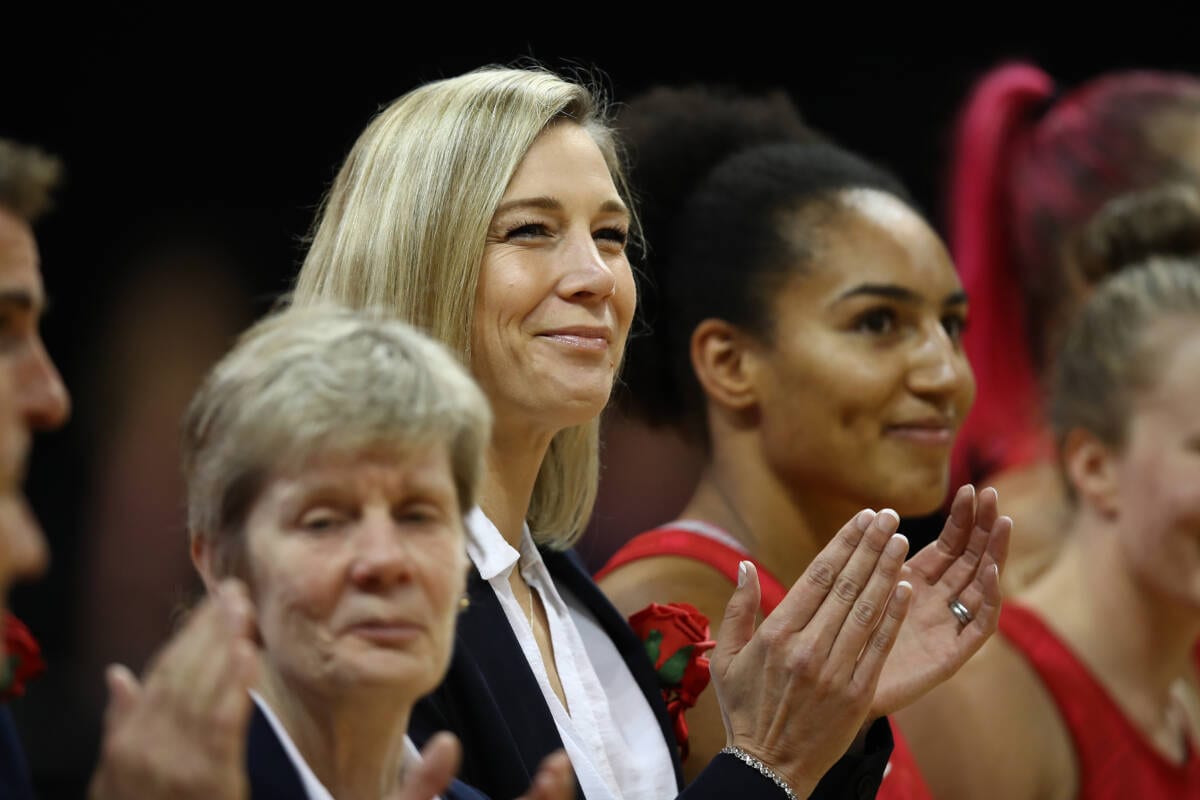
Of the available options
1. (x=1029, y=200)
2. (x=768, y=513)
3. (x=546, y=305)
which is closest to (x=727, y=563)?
(x=768, y=513)

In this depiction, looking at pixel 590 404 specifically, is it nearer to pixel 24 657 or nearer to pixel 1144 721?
pixel 24 657

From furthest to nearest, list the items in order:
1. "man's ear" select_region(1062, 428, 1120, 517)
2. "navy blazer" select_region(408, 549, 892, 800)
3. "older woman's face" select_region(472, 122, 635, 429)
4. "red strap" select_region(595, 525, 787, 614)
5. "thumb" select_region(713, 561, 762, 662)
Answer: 1. "man's ear" select_region(1062, 428, 1120, 517)
2. "red strap" select_region(595, 525, 787, 614)
3. "older woman's face" select_region(472, 122, 635, 429)
4. "thumb" select_region(713, 561, 762, 662)
5. "navy blazer" select_region(408, 549, 892, 800)

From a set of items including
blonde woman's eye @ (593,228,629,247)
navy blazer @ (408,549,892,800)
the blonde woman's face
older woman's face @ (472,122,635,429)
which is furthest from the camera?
the blonde woman's face

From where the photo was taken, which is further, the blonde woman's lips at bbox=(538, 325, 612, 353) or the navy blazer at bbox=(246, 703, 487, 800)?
the blonde woman's lips at bbox=(538, 325, 612, 353)

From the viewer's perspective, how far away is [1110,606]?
2768 mm

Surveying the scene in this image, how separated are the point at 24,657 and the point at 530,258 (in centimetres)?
70

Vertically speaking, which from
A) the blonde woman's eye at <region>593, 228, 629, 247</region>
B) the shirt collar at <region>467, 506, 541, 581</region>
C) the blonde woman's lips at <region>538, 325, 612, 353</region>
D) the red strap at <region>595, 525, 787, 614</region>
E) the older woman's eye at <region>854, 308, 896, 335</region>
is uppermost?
the blonde woman's eye at <region>593, 228, 629, 247</region>

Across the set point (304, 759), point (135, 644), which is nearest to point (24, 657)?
point (304, 759)

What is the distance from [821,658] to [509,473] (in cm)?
43

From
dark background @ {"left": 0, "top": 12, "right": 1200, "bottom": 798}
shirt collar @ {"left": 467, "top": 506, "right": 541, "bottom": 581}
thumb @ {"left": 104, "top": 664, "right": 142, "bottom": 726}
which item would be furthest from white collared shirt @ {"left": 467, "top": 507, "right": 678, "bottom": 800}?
dark background @ {"left": 0, "top": 12, "right": 1200, "bottom": 798}

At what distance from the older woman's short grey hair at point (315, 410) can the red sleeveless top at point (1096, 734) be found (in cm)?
157

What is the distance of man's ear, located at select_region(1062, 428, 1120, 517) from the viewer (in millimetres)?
2742

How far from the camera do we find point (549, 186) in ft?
6.40

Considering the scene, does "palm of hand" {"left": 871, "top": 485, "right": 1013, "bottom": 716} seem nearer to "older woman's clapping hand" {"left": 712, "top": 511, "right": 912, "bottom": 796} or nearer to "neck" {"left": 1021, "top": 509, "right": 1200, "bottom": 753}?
"older woman's clapping hand" {"left": 712, "top": 511, "right": 912, "bottom": 796}
